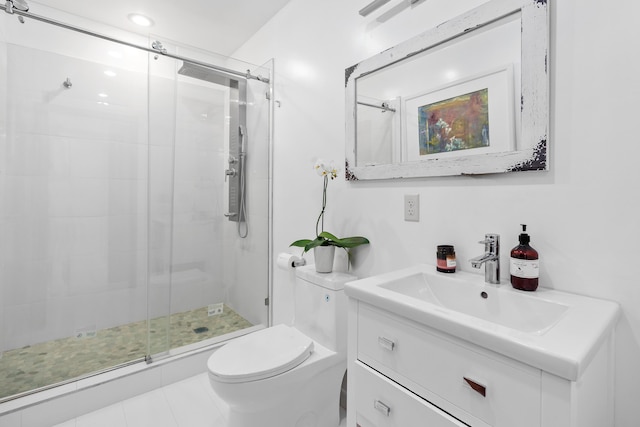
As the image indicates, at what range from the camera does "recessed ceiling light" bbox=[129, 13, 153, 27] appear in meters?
2.34

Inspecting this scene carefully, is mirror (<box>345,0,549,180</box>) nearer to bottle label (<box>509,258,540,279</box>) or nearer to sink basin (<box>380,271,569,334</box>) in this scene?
bottle label (<box>509,258,540,279</box>)

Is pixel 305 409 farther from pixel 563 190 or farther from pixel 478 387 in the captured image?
pixel 563 190

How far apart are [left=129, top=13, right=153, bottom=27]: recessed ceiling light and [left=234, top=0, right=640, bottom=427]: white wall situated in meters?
1.54

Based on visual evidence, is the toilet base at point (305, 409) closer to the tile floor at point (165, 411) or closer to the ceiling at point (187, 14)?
the tile floor at point (165, 411)

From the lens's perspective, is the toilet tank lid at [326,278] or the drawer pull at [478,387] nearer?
the drawer pull at [478,387]

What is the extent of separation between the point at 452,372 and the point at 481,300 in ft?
1.13

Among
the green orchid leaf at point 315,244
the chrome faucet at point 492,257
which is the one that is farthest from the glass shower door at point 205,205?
the chrome faucet at point 492,257

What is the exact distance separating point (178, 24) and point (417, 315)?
2.75m

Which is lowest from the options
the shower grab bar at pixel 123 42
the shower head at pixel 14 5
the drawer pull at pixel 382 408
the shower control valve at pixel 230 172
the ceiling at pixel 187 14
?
the drawer pull at pixel 382 408

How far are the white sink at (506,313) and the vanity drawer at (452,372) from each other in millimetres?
40

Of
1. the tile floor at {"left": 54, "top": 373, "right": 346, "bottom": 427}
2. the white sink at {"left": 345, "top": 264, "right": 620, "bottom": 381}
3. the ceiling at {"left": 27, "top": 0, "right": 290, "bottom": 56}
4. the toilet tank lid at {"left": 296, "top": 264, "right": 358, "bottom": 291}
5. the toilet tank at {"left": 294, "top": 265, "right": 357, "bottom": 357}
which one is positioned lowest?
the tile floor at {"left": 54, "top": 373, "right": 346, "bottom": 427}

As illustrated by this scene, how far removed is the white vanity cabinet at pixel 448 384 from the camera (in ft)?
2.08

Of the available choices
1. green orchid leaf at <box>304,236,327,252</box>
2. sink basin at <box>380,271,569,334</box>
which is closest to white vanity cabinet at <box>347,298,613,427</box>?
sink basin at <box>380,271,569,334</box>

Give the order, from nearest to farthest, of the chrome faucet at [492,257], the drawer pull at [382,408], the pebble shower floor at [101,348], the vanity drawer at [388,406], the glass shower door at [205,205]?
the vanity drawer at [388,406] → the drawer pull at [382,408] → the chrome faucet at [492,257] → the pebble shower floor at [101,348] → the glass shower door at [205,205]
